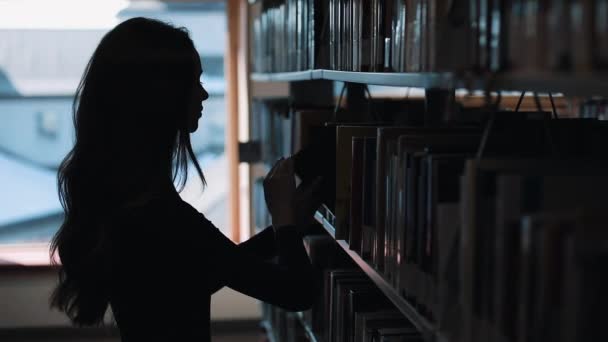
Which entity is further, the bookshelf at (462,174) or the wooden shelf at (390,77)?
the wooden shelf at (390,77)

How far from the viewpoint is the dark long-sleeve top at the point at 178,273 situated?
1.54 meters

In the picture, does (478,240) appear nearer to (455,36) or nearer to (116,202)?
(455,36)

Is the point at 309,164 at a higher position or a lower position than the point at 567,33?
lower

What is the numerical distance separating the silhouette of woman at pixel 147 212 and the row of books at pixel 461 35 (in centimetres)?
41

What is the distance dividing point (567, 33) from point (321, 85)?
6.90 feet

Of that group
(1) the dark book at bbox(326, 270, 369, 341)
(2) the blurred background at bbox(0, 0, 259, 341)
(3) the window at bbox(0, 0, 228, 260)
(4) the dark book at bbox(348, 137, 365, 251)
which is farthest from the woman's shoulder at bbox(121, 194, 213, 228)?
(3) the window at bbox(0, 0, 228, 260)

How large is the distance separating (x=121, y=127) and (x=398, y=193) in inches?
24.0

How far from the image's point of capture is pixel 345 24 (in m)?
1.93

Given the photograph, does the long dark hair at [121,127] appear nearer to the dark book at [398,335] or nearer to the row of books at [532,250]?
the dark book at [398,335]

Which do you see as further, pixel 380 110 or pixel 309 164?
pixel 380 110

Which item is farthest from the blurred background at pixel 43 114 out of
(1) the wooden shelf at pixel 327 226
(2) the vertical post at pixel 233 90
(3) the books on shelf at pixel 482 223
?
(3) the books on shelf at pixel 482 223

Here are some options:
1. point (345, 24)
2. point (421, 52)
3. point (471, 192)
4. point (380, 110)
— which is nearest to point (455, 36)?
point (421, 52)

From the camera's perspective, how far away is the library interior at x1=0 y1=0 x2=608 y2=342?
2.84 ft

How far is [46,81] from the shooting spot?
425 centimetres
